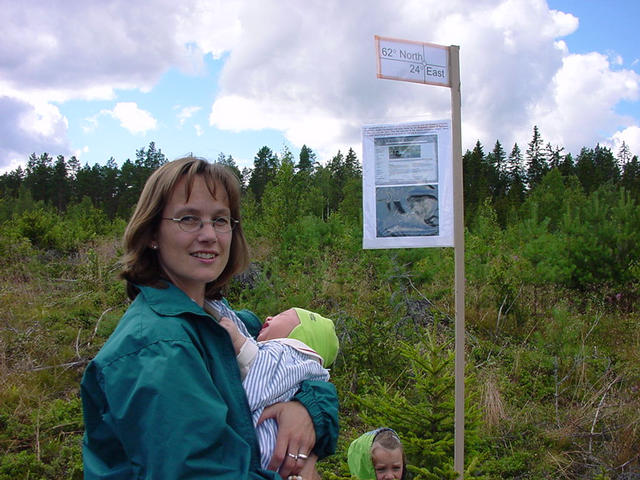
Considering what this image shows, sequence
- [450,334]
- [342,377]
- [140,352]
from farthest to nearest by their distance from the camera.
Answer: [450,334]
[342,377]
[140,352]

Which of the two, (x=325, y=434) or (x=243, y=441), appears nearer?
(x=243, y=441)

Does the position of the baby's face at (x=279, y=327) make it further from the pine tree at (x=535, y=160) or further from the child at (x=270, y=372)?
the pine tree at (x=535, y=160)

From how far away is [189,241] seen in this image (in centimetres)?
143

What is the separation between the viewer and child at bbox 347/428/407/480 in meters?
2.92

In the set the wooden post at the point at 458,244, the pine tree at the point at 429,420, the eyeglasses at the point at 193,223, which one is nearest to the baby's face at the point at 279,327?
the eyeglasses at the point at 193,223

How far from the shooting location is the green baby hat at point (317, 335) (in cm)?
191

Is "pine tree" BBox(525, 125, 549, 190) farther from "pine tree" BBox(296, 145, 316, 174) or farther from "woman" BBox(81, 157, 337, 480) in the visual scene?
"woman" BBox(81, 157, 337, 480)

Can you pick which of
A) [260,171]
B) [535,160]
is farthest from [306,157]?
[535,160]

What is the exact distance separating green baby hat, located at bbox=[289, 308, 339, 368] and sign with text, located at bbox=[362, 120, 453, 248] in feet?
3.09

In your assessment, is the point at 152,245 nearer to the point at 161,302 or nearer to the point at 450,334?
the point at 161,302

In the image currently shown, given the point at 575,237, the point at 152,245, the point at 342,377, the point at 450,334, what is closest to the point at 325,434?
the point at 152,245

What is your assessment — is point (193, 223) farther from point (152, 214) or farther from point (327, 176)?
point (327, 176)

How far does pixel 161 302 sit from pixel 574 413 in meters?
4.87

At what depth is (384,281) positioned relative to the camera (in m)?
8.12
